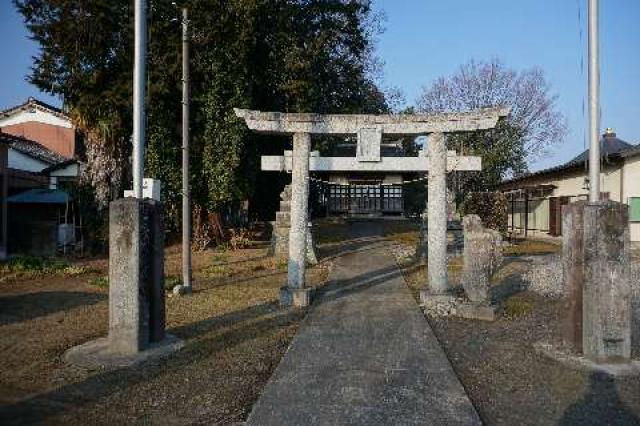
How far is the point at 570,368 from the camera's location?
20.4ft

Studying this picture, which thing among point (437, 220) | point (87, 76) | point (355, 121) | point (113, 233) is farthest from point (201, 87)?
point (113, 233)

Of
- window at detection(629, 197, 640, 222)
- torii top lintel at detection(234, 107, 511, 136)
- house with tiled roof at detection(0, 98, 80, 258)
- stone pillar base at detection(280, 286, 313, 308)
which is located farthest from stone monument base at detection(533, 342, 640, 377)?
window at detection(629, 197, 640, 222)

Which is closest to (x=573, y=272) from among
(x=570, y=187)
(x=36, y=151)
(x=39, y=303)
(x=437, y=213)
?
(x=437, y=213)

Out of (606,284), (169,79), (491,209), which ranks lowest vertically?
(606,284)

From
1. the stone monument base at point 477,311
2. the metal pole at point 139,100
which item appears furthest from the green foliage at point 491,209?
the metal pole at point 139,100

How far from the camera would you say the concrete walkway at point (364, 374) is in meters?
4.72

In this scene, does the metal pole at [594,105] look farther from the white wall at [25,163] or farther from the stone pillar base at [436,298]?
the white wall at [25,163]

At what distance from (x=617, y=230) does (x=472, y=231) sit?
3299 millimetres

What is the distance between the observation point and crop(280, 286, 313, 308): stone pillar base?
32.7 ft

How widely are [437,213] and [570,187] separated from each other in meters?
18.5

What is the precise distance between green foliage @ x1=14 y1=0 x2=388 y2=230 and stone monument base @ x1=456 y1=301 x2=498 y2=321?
11.0m

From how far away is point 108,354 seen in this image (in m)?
6.64

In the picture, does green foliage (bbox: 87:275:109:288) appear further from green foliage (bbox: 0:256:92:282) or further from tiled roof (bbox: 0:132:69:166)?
tiled roof (bbox: 0:132:69:166)

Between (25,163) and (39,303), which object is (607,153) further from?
(25,163)
